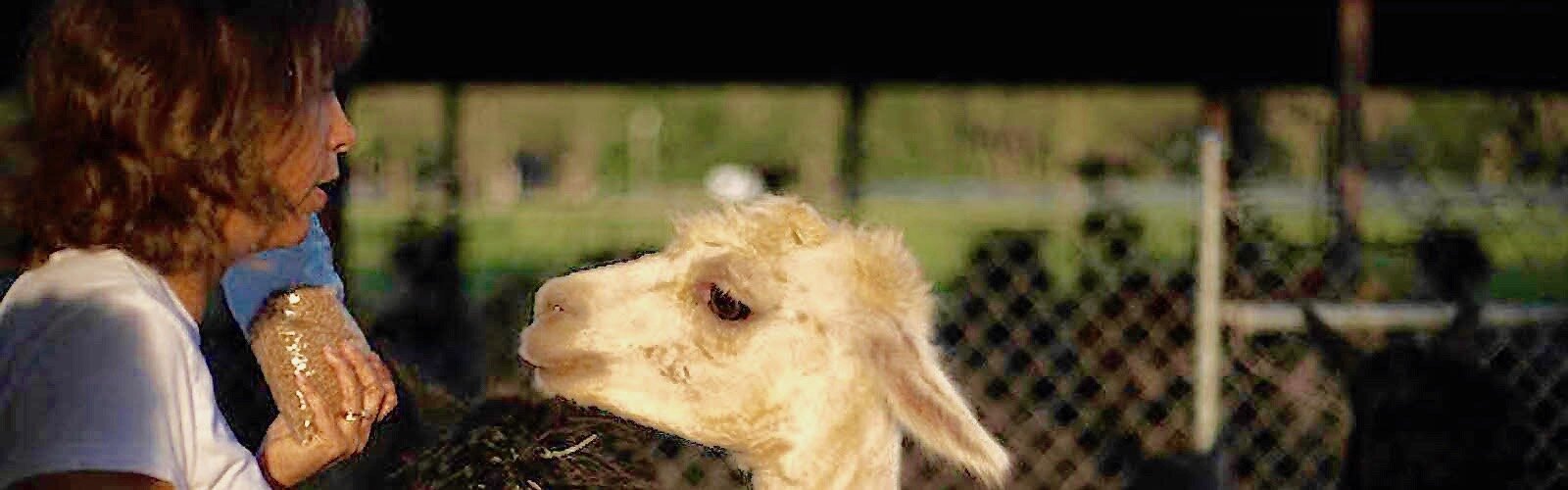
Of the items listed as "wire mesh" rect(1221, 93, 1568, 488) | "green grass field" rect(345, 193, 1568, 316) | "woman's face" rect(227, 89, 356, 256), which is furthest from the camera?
"green grass field" rect(345, 193, 1568, 316)

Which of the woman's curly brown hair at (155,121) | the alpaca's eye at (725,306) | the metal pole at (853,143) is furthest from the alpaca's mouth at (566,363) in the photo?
the metal pole at (853,143)

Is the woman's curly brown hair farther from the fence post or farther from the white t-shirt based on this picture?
the fence post

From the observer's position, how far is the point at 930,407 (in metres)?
2.41

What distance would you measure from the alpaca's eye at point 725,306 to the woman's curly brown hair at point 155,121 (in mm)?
987

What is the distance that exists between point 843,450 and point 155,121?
3.94ft

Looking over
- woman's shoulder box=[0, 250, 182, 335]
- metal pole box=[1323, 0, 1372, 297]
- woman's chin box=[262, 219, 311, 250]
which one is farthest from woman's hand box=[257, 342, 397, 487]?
metal pole box=[1323, 0, 1372, 297]

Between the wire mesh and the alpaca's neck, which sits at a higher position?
the alpaca's neck

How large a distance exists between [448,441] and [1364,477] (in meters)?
3.08

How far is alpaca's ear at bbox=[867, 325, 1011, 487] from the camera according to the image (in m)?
2.33

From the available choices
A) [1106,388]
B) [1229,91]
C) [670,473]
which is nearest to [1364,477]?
[1106,388]

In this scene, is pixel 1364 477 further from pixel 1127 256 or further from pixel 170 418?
pixel 170 418

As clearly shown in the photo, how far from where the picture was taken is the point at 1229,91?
11.9 metres

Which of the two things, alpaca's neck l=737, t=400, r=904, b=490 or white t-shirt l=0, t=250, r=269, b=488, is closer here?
white t-shirt l=0, t=250, r=269, b=488

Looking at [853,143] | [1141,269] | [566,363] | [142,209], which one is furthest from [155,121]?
[853,143]
